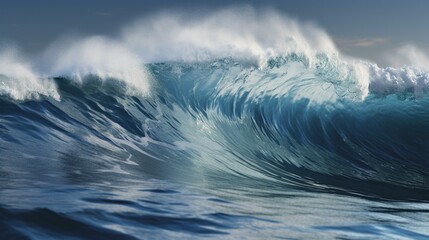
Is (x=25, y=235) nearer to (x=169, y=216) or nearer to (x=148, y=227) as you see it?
(x=148, y=227)

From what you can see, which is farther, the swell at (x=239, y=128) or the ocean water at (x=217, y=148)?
the swell at (x=239, y=128)

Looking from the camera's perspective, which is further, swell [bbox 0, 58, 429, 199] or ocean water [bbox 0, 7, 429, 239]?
swell [bbox 0, 58, 429, 199]

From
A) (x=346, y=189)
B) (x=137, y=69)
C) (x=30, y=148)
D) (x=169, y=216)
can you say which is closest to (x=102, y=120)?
(x=30, y=148)

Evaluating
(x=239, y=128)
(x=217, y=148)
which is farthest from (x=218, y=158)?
(x=239, y=128)

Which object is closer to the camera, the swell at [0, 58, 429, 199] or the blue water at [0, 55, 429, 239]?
the blue water at [0, 55, 429, 239]

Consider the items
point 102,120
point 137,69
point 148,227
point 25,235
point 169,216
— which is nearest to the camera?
point 25,235
